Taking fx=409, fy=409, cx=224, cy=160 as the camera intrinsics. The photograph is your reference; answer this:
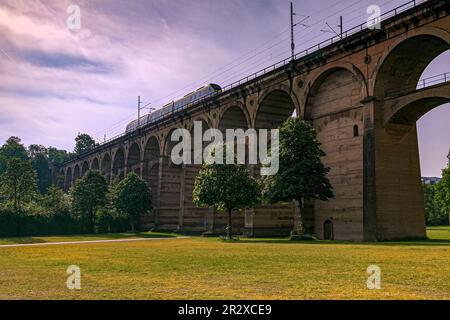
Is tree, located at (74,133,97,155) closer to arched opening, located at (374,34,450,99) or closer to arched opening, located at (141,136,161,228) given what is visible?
arched opening, located at (141,136,161,228)

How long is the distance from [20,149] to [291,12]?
4312 inches

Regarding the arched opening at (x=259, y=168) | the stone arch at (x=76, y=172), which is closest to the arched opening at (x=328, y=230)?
the arched opening at (x=259, y=168)

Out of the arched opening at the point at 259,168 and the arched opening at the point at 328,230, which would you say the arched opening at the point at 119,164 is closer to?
the arched opening at the point at 259,168

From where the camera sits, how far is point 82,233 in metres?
61.8

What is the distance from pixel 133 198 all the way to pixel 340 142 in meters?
36.0

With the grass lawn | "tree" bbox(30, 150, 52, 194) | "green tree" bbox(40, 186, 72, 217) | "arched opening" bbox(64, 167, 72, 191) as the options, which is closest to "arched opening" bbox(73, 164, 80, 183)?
"arched opening" bbox(64, 167, 72, 191)

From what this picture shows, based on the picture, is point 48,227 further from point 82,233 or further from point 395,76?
point 395,76

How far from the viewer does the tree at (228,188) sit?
37.5 metres

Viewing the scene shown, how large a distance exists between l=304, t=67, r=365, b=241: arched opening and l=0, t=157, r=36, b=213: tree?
41.9m

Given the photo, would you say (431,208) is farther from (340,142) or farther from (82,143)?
(82,143)

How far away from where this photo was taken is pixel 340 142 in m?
36.0

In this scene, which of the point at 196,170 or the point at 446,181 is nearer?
the point at 446,181
